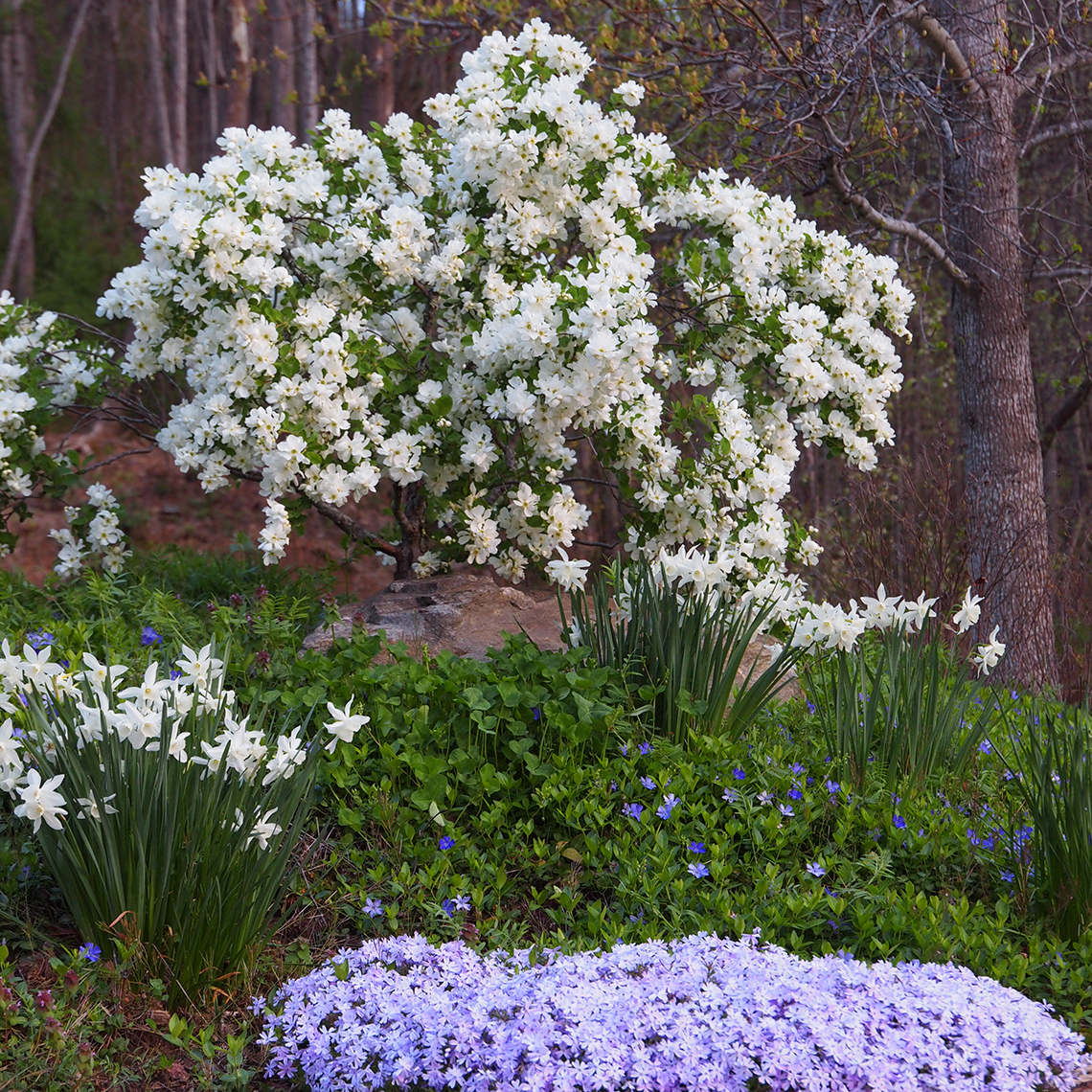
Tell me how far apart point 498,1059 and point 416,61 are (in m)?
14.4

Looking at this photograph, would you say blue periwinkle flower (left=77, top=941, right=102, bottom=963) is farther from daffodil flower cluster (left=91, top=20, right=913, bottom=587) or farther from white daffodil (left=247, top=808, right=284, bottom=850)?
daffodil flower cluster (left=91, top=20, right=913, bottom=587)

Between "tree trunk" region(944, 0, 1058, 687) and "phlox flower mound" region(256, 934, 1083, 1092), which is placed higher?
"tree trunk" region(944, 0, 1058, 687)

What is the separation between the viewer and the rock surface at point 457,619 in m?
4.53

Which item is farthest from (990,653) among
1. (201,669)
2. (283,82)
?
(283,82)

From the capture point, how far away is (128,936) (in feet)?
8.74

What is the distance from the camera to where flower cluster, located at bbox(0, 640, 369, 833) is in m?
2.69

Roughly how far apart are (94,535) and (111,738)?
3.15 m

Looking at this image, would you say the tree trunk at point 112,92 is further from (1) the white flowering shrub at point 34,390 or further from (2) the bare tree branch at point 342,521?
(2) the bare tree branch at point 342,521

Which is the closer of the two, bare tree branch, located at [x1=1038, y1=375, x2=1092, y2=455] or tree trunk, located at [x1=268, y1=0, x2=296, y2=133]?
bare tree branch, located at [x1=1038, y1=375, x2=1092, y2=455]

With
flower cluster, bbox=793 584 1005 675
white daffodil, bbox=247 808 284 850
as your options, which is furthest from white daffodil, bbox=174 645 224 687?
flower cluster, bbox=793 584 1005 675

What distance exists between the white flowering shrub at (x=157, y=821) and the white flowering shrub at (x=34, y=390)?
298 centimetres

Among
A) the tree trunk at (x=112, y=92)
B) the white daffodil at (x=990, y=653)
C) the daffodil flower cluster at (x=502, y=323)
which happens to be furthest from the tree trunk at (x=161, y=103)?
the white daffodil at (x=990, y=653)

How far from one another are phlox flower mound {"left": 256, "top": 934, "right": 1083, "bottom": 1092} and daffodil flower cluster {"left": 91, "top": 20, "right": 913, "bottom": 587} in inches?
88.8

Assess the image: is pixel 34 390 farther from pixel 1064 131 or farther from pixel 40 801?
pixel 1064 131
